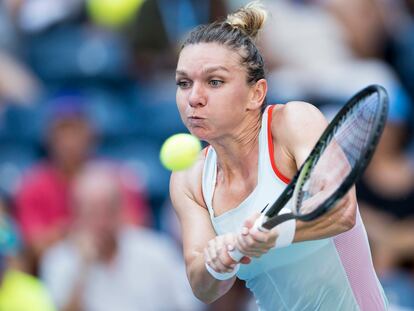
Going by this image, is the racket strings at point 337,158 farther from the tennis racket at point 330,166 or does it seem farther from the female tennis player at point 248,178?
the female tennis player at point 248,178

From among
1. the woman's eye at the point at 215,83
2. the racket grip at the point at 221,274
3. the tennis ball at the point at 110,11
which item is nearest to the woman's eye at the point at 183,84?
the woman's eye at the point at 215,83

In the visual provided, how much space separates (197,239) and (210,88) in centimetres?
61

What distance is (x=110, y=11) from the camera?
8227mm

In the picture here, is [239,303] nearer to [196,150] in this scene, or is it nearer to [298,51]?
[298,51]

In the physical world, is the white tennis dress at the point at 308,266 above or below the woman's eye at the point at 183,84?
below

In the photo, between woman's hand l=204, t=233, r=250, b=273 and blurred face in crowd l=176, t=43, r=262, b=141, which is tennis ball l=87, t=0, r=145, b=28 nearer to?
blurred face in crowd l=176, t=43, r=262, b=141

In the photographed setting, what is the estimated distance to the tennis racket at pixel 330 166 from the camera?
3.25 meters

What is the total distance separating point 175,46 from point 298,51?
96 centimetres

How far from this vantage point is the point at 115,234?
6.27 metres

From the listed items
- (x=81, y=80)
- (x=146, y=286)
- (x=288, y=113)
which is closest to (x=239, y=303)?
(x=146, y=286)

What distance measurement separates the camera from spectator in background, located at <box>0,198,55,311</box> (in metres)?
6.00

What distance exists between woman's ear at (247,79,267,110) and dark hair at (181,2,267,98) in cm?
2

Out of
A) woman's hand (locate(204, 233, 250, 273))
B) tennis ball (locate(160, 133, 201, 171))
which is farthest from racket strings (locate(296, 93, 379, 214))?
tennis ball (locate(160, 133, 201, 171))

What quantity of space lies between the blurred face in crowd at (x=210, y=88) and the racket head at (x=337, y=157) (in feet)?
1.40
